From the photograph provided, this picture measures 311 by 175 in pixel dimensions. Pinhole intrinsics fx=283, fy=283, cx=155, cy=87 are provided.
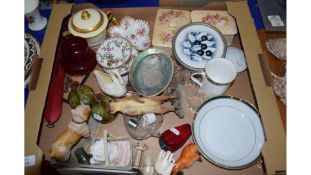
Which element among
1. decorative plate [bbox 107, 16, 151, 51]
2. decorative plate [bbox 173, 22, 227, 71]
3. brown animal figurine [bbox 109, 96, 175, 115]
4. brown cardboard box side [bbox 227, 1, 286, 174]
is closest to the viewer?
brown cardboard box side [bbox 227, 1, 286, 174]

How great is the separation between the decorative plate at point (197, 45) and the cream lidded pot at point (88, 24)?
30 cm

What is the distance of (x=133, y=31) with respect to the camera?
3.87ft

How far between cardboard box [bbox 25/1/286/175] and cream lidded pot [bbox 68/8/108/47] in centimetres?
5

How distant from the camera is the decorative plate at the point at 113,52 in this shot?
3.47ft

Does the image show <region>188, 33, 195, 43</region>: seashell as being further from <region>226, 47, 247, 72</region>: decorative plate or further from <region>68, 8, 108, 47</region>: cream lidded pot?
<region>68, 8, 108, 47</region>: cream lidded pot

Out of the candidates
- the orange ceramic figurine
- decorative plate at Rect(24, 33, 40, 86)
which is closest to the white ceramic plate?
the orange ceramic figurine

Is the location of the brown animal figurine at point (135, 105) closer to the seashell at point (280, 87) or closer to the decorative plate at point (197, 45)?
the decorative plate at point (197, 45)

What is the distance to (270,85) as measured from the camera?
947 mm

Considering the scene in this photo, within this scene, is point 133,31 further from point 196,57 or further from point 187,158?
point 187,158

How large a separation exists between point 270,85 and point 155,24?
1.67ft

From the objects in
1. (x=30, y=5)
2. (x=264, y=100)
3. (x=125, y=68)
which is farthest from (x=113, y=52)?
(x=264, y=100)

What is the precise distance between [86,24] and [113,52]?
16 cm

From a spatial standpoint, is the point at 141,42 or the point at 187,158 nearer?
the point at 187,158

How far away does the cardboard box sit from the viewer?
0.85m
